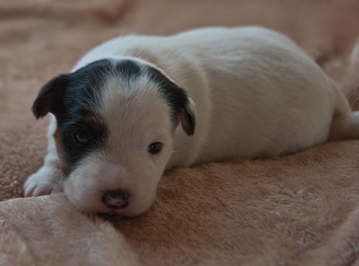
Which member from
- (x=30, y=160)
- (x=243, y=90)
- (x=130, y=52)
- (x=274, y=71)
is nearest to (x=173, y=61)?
(x=130, y=52)

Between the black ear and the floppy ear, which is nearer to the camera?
the black ear

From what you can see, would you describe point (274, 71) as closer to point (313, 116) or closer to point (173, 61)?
point (313, 116)

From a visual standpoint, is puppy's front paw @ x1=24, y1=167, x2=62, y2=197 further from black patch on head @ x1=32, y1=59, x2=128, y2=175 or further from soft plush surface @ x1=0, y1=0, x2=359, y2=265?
black patch on head @ x1=32, y1=59, x2=128, y2=175

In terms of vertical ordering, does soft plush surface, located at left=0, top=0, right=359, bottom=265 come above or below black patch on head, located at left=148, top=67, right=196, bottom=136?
below

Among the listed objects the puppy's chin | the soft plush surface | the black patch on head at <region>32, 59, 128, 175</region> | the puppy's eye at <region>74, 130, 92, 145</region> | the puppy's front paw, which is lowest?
the puppy's front paw

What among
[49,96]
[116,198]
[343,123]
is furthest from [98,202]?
[343,123]

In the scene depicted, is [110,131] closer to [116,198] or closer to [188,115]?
[116,198]

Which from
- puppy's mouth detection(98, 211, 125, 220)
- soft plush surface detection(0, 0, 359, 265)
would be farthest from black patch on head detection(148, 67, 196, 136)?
puppy's mouth detection(98, 211, 125, 220)
